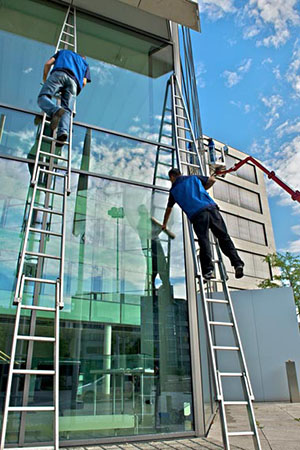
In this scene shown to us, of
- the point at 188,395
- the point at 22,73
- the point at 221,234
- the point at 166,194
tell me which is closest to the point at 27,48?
the point at 22,73

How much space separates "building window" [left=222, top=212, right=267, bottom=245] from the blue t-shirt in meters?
28.0

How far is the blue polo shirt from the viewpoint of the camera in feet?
12.1

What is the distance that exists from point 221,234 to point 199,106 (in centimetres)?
526

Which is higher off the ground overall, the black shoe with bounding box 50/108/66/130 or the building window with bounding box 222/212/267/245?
the building window with bounding box 222/212/267/245

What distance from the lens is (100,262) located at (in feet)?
13.7

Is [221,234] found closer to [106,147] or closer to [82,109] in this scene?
[106,147]

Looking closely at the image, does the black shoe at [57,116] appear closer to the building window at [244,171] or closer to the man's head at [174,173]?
the man's head at [174,173]

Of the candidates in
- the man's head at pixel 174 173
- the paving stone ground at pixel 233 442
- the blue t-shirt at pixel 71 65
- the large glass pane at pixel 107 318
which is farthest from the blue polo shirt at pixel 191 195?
the paving stone ground at pixel 233 442

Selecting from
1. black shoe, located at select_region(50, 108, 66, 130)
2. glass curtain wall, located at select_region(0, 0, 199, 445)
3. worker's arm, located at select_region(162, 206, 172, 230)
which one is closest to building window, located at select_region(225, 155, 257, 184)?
glass curtain wall, located at select_region(0, 0, 199, 445)

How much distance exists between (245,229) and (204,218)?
1223 inches

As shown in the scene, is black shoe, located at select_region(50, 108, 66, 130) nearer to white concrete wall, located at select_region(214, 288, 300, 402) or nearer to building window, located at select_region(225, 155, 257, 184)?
white concrete wall, located at select_region(214, 288, 300, 402)

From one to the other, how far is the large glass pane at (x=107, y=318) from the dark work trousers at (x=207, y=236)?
3.53 ft

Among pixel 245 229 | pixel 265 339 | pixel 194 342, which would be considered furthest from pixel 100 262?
pixel 245 229

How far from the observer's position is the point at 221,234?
368 centimetres
